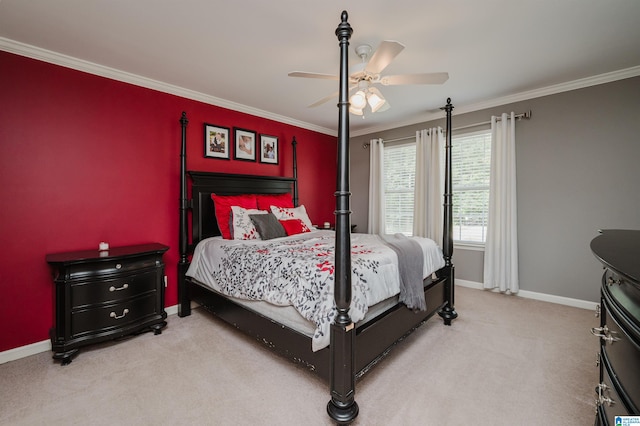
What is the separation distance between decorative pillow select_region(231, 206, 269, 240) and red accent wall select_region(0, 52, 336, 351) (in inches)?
27.8

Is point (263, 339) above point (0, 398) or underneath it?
above

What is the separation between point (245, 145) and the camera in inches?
153

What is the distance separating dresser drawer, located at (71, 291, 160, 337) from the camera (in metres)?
2.24

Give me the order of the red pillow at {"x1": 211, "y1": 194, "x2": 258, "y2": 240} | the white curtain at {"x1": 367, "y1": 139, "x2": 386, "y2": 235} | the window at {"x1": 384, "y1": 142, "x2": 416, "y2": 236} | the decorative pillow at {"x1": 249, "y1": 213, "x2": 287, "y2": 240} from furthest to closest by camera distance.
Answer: the white curtain at {"x1": 367, "y1": 139, "x2": 386, "y2": 235} < the window at {"x1": 384, "y1": 142, "x2": 416, "y2": 236} < the red pillow at {"x1": 211, "y1": 194, "x2": 258, "y2": 240} < the decorative pillow at {"x1": 249, "y1": 213, "x2": 287, "y2": 240}

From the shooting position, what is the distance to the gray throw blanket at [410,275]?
2.18 metres

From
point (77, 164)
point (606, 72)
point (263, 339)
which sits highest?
point (606, 72)

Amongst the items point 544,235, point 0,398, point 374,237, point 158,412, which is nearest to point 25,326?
point 0,398

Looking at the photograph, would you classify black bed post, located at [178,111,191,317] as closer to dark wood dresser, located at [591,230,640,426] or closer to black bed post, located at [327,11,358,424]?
black bed post, located at [327,11,358,424]

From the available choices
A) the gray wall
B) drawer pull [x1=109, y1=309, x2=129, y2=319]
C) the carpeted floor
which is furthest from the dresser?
the gray wall

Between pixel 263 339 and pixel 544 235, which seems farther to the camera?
pixel 544 235

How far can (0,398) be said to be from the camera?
70.5 inches

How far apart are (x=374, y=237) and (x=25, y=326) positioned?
10.5ft

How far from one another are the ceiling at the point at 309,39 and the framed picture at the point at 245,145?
2.06 feet

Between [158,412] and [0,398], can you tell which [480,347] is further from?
[0,398]
